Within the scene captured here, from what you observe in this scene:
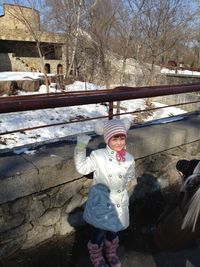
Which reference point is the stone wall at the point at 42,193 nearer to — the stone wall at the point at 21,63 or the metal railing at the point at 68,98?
the metal railing at the point at 68,98

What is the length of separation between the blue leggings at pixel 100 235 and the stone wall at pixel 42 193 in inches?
16.5

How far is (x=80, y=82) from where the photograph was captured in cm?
1917

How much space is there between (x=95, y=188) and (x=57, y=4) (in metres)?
17.1

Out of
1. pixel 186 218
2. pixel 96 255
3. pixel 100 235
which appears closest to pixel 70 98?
pixel 100 235

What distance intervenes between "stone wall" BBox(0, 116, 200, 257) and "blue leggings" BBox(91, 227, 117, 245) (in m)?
0.42

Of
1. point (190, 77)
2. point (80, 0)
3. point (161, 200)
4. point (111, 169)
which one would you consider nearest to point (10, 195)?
point (111, 169)

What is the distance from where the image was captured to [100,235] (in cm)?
241

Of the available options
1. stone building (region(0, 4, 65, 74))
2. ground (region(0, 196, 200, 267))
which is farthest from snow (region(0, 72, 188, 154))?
stone building (region(0, 4, 65, 74))

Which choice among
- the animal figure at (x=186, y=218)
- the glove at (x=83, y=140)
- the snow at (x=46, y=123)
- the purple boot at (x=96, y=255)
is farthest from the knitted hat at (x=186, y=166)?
the snow at (x=46, y=123)

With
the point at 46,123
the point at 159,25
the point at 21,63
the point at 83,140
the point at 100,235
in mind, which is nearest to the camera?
the point at 83,140

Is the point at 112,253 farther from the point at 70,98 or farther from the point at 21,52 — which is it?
the point at 21,52

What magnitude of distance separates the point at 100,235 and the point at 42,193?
1.91 feet

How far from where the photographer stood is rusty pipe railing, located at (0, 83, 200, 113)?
→ 7.23ft

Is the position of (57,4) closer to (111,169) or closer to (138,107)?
(138,107)
